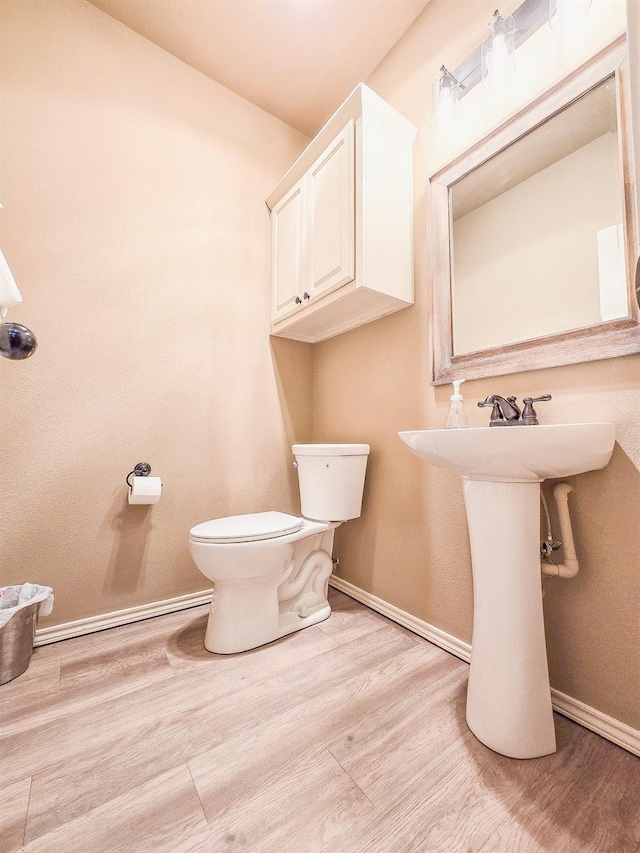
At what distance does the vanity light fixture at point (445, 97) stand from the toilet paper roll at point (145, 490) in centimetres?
184

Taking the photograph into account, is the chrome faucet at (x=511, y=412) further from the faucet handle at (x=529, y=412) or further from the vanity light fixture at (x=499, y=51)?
the vanity light fixture at (x=499, y=51)

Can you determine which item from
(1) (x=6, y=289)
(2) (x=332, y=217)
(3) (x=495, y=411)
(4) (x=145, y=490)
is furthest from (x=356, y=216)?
(4) (x=145, y=490)

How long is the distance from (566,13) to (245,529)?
1902 millimetres

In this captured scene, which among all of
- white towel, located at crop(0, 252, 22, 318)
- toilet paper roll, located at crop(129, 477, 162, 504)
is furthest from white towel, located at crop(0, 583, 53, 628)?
white towel, located at crop(0, 252, 22, 318)

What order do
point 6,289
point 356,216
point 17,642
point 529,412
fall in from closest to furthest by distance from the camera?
point 6,289 < point 529,412 < point 17,642 < point 356,216

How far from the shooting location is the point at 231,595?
128 centimetres

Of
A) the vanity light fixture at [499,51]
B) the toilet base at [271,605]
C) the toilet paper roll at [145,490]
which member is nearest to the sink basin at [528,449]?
the toilet base at [271,605]

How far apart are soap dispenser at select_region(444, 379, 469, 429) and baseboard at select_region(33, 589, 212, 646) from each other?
4.46 ft

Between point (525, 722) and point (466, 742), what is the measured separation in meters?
0.16

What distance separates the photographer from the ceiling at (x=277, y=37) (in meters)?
1.54

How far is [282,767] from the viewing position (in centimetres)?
83

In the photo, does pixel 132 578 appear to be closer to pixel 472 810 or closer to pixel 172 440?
pixel 172 440

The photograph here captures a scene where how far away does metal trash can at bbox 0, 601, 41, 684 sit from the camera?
112 centimetres

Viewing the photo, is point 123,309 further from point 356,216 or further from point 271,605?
point 271,605
